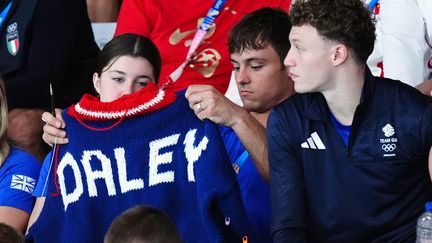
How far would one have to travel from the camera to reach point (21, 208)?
4074 mm

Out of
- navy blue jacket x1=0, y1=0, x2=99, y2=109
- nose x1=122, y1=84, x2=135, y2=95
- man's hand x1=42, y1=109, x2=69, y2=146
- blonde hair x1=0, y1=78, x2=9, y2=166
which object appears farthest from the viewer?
navy blue jacket x1=0, y1=0, x2=99, y2=109

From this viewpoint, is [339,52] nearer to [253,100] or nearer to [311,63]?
[311,63]

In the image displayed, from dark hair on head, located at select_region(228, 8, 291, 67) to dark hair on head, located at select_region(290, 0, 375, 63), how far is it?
0.54 meters

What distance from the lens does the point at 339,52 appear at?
3500 millimetres

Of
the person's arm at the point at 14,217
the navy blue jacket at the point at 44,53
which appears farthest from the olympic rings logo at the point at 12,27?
the person's arm at the point at 14,217

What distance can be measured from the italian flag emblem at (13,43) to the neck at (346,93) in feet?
6.59

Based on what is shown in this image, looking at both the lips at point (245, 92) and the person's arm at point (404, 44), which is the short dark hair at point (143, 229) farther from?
the person's arm at point (404, 44)

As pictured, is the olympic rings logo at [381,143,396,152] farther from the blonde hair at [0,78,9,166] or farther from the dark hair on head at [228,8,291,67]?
the blonde hair at [0,78,9,166]

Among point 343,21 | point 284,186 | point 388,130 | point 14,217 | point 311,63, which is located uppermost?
point 343,21

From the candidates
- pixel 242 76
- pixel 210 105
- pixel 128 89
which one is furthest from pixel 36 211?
pixel 242 76

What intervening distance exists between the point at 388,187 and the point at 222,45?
1.88 meters

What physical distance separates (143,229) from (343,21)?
1209 millimetres

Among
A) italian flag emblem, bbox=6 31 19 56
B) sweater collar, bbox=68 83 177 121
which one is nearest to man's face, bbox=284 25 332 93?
sweater collar, bbox=68 83 177 121

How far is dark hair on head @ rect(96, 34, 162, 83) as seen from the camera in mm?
3918
